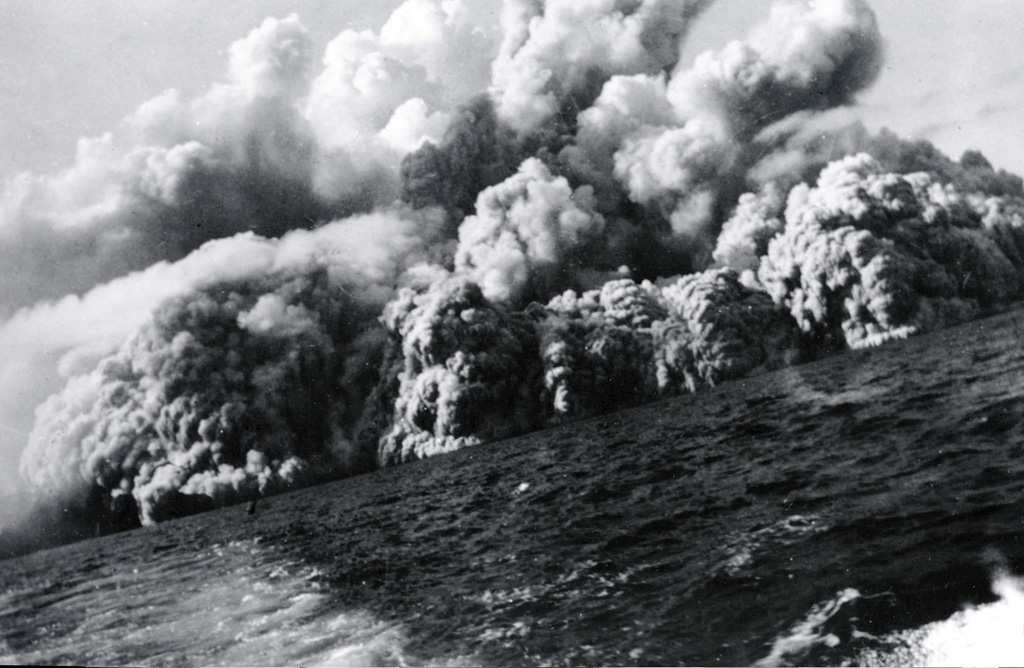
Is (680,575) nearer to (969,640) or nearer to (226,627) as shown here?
(969,640)

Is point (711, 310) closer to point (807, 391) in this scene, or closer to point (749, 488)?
point (807, 391)

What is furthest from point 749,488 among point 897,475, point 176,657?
point 176,657

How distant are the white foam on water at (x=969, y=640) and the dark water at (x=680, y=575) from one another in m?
0.03

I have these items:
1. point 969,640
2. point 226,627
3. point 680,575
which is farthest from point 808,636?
point 226,627

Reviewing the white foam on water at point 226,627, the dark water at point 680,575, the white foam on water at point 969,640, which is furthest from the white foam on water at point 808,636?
the white foam on water at point 226,627

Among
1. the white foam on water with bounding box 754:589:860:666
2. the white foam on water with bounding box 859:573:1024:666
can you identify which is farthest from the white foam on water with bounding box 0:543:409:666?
the white foam on water with bounding box 859:573:1024:666

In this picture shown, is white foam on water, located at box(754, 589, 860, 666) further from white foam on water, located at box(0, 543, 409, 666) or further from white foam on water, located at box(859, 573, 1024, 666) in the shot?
white foam on water, located at box(0, 543, 409, 666)

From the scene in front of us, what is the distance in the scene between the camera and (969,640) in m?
8.64

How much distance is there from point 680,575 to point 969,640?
5050mm

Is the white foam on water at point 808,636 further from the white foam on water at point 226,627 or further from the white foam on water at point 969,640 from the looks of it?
the white foam on water at point 226,627

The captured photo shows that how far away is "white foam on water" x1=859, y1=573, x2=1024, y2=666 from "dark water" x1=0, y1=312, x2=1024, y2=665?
3 cm

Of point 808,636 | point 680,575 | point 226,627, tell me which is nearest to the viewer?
point 808,636

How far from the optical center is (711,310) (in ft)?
584

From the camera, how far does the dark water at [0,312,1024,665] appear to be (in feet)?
32.4
